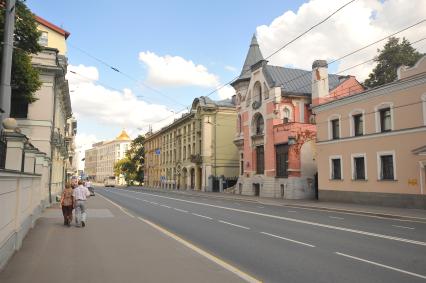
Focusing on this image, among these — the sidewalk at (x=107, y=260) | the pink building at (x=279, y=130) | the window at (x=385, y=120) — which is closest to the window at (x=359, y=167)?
the window at (x=385, y=120)

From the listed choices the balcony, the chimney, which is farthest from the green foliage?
the chimney

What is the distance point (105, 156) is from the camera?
164500 mm

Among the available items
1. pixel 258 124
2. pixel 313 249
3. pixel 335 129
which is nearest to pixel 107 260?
pixel 313 249

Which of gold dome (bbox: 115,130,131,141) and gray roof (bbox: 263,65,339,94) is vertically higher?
gold dome (bbox: 115,130,131,141)

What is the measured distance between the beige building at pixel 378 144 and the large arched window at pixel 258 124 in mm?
11833

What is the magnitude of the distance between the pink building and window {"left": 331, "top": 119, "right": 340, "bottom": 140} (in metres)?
4.21

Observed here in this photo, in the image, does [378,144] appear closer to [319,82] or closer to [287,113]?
[319,82]

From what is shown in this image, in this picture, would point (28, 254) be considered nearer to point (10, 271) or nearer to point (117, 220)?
point (10, 271)

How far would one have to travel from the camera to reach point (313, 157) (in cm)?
3853

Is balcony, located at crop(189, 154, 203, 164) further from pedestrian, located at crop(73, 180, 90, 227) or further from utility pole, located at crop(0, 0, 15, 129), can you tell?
utility pole, located at crop(0, 0, 15, 129)

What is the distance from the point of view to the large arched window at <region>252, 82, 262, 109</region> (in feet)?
147

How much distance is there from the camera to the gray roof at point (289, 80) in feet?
141

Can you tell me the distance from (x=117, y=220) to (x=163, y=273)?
33.1ft

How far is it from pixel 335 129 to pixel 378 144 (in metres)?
5.04
